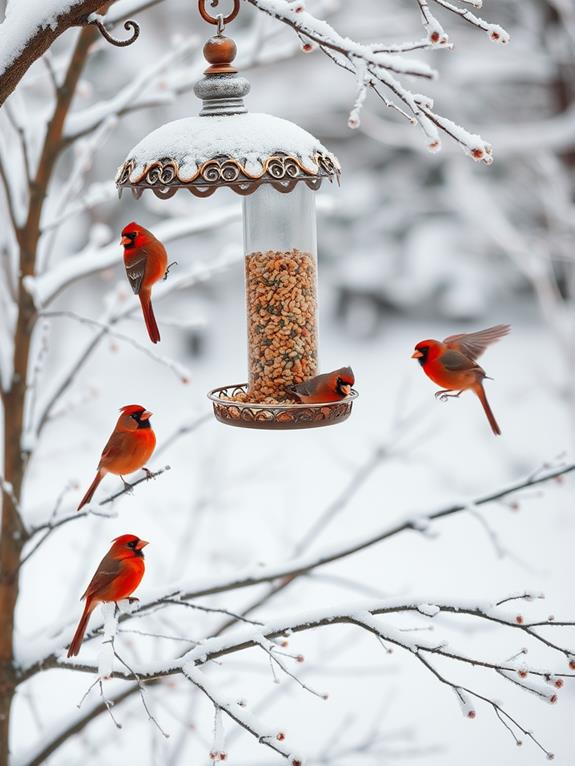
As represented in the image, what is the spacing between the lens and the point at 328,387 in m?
2.50

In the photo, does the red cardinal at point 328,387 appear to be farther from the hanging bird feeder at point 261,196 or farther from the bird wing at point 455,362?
the bird wing at point 455,362

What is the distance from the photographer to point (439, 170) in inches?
577

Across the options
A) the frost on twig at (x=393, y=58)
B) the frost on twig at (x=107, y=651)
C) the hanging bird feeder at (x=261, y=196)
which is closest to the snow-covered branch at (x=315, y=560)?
the hanging bird feeder at (x=261, y=196)

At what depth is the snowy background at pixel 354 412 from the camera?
390 centimetres

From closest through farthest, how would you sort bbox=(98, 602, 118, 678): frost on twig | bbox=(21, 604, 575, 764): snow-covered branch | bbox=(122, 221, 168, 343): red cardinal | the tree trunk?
bbox=(98, 602, 118, 678): frost on twig → bbox=(21, 604, 575, 764): snow-covered branch → bbox=(122, 221, 168, 343): red cardinal → the tree trunk

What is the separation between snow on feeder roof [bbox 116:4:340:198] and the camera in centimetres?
207

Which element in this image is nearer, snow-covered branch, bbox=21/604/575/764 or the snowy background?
snow-covered branch, bbox=21/604/575/764

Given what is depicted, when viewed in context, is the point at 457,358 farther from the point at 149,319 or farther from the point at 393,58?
the point at 393,58

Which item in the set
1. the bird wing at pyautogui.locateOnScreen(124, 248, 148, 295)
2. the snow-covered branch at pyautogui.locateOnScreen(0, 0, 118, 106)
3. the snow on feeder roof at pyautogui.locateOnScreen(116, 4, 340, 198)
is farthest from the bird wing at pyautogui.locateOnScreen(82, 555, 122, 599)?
the snow-covered branch at pyautogui.locateOnScreen(0, 0, 118, 106)

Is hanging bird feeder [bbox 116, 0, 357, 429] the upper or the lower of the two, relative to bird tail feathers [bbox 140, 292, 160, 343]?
upper

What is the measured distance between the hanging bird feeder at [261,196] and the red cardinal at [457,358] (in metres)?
0.32

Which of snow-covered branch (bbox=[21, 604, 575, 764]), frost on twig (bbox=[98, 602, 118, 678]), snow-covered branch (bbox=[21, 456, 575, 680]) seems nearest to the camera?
frost on twig (bbox=[98, 602, 118, 678])

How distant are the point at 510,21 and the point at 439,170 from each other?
17.6ft

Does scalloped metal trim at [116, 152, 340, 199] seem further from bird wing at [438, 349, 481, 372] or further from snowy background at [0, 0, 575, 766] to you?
snowy background at [0, 0, 575, 766]
